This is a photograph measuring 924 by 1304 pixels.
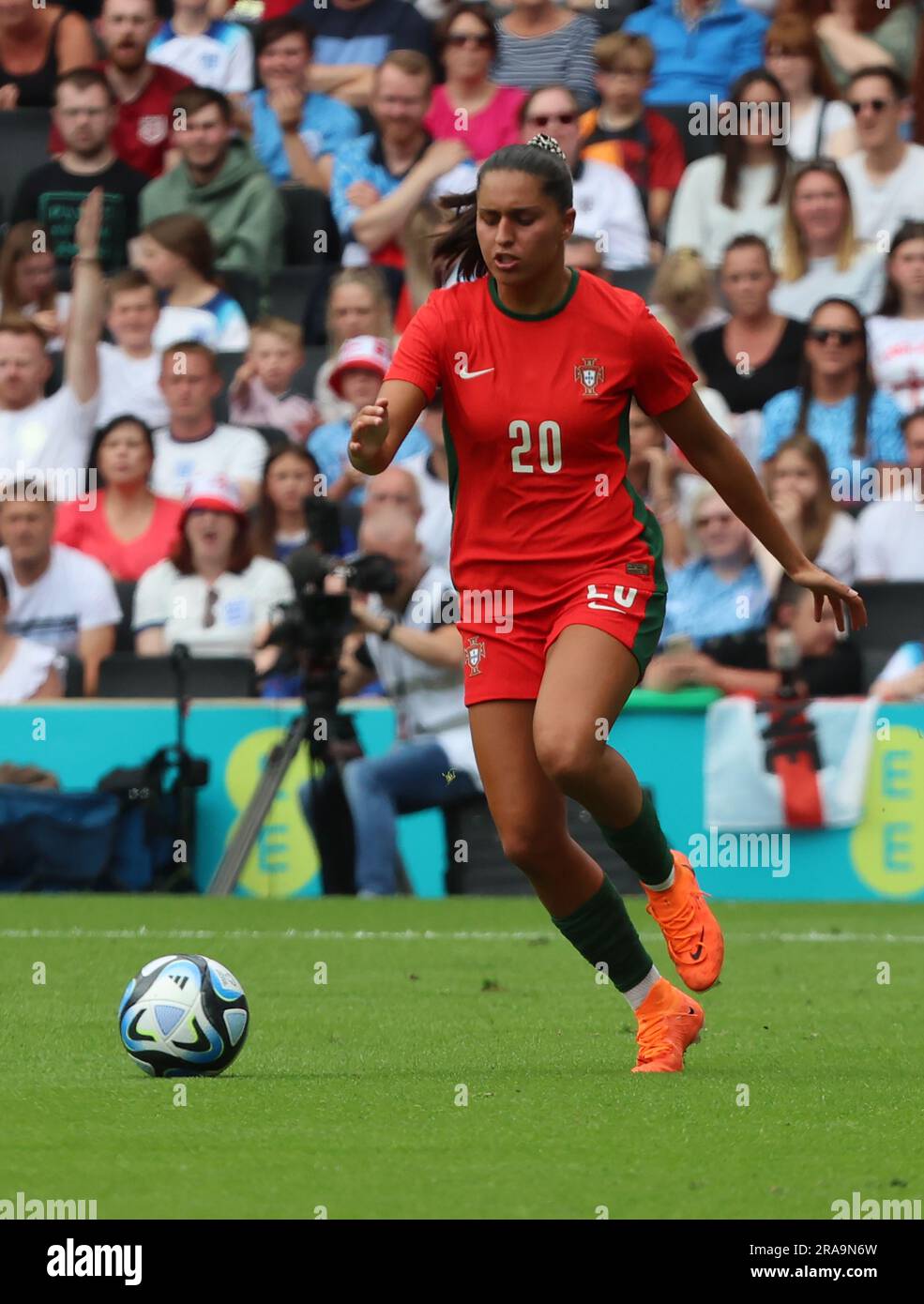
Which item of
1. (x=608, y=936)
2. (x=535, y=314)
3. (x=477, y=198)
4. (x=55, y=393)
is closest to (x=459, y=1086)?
(x=608, y=936)

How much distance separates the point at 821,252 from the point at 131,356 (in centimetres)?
452

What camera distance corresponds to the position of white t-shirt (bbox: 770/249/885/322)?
1492 centimetres

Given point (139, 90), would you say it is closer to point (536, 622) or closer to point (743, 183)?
point (743, 183)

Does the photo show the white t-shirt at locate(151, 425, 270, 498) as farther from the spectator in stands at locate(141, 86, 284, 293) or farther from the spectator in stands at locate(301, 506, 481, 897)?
the spectator in stands at locate(301, 506, 481, 897)

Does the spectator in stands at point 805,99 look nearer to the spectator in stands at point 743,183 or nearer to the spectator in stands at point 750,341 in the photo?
the spectator in stands at point 743,183

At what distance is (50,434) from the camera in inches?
612

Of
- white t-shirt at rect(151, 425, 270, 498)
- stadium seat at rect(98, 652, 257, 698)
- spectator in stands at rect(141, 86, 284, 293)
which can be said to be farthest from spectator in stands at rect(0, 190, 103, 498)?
stadium seat at rect(98, 652, 257, 698)

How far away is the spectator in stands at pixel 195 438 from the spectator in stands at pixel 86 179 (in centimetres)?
171

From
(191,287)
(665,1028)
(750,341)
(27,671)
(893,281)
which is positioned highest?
(191,287)

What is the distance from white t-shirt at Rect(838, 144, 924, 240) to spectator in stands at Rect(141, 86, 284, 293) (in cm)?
389

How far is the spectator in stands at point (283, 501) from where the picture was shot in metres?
14.4

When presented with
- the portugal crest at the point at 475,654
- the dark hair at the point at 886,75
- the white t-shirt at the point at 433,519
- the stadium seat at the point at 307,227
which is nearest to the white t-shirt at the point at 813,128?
the dark hair at the point at 886,75
